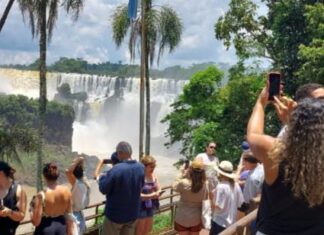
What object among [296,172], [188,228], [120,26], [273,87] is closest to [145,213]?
[188,228]

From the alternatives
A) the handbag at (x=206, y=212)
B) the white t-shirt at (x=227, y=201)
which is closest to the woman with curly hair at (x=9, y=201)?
the white t-shirt at (x=227, y=201)

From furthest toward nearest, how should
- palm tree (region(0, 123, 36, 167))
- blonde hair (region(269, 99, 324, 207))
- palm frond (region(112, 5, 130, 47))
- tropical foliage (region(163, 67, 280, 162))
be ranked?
palm frond (region(112, 5, 130, 47)) < tropical foliage (region(163, 67, 280, 162)) < palm tree (region(0, 123, 36, 167)) < blonde hair (region(269, 99, 324, 207))

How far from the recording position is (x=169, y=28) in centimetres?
2511

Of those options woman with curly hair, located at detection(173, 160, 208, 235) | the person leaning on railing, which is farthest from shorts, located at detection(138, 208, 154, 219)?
the person leaning on railing

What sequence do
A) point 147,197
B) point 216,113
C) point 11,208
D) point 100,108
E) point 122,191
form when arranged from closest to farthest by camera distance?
point 11,208, point 122,191, point 147,197, point 216,113, point 100,108

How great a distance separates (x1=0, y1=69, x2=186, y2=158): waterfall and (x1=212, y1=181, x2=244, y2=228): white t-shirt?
78903 millimetres

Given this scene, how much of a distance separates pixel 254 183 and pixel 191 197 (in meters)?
1.03

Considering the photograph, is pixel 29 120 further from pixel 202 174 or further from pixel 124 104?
pixel 202 174

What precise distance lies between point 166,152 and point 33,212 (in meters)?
83.0

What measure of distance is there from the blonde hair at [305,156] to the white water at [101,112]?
269 ft

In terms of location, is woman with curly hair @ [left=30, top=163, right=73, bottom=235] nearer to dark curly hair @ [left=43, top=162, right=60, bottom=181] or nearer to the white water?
dark curly hair @ [left=43, top=162, right=60, bottom=181]

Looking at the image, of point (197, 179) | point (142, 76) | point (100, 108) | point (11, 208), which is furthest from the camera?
point (100, 108)

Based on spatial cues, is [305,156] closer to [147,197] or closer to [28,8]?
[147,197]

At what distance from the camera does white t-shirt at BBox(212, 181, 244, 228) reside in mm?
5930
